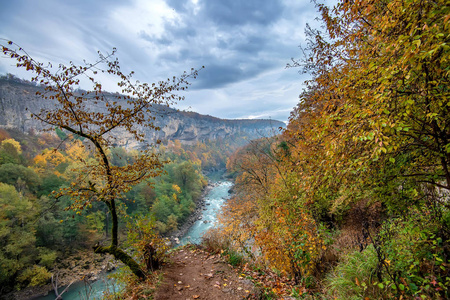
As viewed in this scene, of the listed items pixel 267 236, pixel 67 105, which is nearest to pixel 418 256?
pixel 267 236

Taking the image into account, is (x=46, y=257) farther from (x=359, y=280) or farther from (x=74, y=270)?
(x=359, y=280)

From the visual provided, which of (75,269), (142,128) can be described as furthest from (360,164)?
(142,128)

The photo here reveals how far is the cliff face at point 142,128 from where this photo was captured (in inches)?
516

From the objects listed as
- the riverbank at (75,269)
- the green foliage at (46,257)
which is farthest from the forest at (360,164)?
the green foliage at (46,257)

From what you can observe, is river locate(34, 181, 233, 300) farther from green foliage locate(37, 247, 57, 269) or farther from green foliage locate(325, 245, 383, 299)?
green foliage locate(325, 245, 383, 299)

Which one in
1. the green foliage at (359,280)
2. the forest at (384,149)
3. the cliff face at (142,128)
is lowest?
the green foliage at (359,280)

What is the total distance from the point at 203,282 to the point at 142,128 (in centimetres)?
10381

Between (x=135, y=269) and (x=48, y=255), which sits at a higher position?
(x=135, y=269)

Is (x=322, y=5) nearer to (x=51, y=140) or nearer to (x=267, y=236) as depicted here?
(x=267, y=236)

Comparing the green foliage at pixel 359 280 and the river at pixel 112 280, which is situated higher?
the green foliage at pixel 359 280

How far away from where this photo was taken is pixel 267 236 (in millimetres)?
5117

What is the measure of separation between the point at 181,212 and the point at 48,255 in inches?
690

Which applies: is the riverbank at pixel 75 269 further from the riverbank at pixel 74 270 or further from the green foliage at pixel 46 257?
the green foliage at pixel 46 257

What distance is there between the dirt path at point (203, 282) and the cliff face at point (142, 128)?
418 centimetres
